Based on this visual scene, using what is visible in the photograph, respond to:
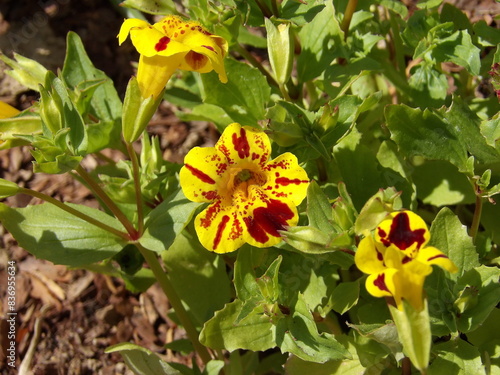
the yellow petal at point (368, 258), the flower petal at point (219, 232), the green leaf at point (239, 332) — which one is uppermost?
the yellow petal at point (368, 258)

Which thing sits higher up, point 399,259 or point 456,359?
point 399,259

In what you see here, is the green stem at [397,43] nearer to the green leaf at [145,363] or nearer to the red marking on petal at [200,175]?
the red marking on petal at [200,175]

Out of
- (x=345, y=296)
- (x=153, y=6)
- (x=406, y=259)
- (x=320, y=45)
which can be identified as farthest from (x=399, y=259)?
(x=153, y=6)

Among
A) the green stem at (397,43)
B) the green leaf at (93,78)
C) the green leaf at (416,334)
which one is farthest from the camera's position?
the green stem at (397,43)

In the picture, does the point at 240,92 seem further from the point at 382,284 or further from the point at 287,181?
the point at 382,284

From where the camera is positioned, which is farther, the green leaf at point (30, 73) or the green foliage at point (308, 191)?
the green leaf at point (30, 73)

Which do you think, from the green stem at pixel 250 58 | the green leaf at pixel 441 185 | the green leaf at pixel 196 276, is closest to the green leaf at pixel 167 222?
the green leaf at pixel 196 276
